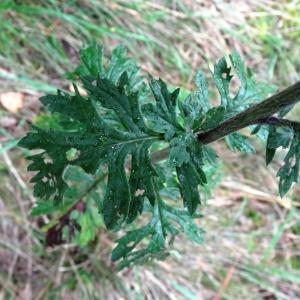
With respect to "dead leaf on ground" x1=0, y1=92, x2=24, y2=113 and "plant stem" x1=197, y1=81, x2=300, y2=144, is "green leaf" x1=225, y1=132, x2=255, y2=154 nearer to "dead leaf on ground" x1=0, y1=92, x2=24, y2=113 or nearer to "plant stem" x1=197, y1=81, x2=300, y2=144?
"plant stem" x1=197, y1=81, x2=300, y2=144

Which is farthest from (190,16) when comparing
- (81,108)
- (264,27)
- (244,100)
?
(81,108)

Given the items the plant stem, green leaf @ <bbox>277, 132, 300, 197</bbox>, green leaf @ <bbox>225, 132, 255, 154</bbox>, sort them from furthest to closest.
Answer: green leaf @ <bbox>225, 132, 255, 154</bbox> → green leaf @ <bbox>277, 132, 300, 197</bbox> → the plant stem

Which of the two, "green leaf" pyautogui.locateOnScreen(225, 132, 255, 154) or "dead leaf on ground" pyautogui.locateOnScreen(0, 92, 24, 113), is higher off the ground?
"dead leaf on ground" pyautogui.locateOnScreen(0, 92, 24, 113)

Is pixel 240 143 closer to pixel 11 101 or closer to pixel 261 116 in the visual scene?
pixel 261 116

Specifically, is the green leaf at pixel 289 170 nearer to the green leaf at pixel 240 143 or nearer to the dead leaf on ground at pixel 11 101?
the green leaf at pixel 240 143

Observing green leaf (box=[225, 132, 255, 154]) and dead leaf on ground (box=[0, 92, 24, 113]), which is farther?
dead leaf on ground (box=[0, 92, 24, 113])

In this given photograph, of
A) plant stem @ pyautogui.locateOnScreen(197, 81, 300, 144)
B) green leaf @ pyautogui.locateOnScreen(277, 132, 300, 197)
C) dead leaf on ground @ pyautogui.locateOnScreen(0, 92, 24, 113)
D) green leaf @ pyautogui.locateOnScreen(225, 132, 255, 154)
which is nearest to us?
plant stem @ pyautogui.locateOnScreen(197, 81, 300, 144)

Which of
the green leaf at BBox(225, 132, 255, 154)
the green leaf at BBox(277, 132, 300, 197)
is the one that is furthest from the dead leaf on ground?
the green leaf at BBox(277, 132, 300, 197)
